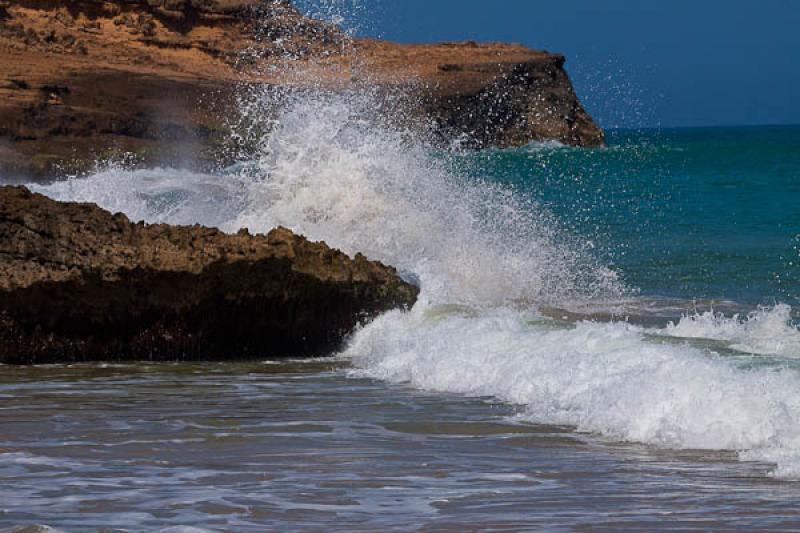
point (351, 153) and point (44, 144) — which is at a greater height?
point (44, 144)

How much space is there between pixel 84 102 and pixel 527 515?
4406cm

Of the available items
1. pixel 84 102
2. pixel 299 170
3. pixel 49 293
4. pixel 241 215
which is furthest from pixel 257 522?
pixel 84 102

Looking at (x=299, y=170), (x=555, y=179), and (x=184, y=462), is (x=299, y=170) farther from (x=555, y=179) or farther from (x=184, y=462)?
(x=555, y=179)

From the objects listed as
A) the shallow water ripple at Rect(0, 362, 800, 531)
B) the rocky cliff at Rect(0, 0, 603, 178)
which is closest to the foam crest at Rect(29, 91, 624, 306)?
the shallow water ripple at Rect(0, 362, 800, 531)

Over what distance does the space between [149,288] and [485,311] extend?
2.51m

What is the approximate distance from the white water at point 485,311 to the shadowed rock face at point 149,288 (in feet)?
1.81

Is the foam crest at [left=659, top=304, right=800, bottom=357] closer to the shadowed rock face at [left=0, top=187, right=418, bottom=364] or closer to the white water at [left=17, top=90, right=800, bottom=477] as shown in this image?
the white water at [left=17, top=90, right=800, bottom=477]

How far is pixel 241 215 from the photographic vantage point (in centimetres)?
1268

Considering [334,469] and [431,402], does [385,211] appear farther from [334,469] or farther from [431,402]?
[334,469]

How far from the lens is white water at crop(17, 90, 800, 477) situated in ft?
21.2

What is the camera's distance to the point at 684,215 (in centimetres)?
2658

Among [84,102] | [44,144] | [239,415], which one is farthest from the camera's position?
[84,102]

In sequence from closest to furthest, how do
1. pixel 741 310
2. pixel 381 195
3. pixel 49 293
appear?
pixel 49 293 < pixel 741 310 < pixel 381 195

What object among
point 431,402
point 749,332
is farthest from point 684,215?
point 431,402
